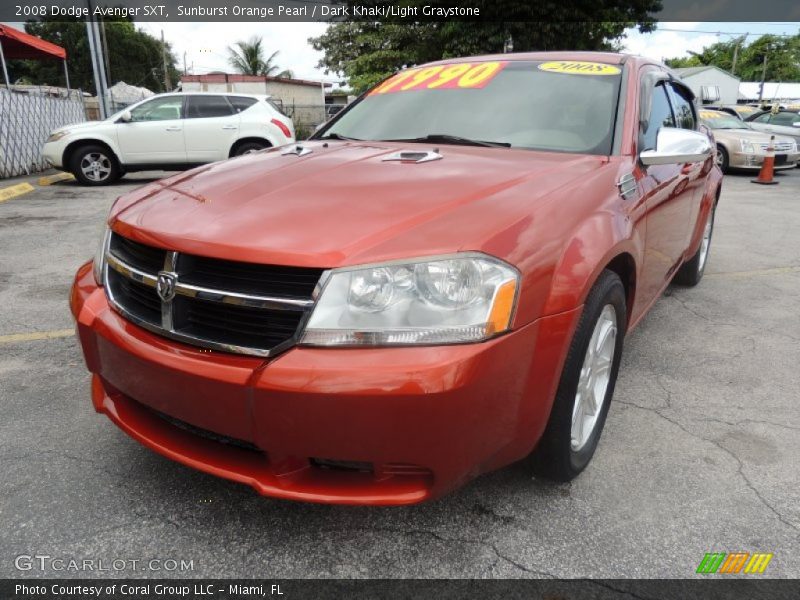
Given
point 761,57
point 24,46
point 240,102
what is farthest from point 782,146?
point 761,57

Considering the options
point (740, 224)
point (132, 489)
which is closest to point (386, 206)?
point (132, 489)

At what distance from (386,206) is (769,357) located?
268cm

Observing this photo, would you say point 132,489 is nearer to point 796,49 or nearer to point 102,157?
point 102,157

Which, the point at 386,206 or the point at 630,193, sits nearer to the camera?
the point at 386,206

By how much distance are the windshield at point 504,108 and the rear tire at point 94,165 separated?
881 cm

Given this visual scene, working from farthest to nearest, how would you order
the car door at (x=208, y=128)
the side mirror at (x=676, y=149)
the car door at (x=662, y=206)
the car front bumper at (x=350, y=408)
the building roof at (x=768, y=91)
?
the building roof at (x=768, y=91)
the car door at (x=208, y=128)
the car door at (x=662, y=206)
the side mirror at (x=676, y=149)
the car front bumper at (x=350, y=408)

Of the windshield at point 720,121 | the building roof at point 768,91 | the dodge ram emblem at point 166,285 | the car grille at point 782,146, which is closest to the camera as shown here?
the dodge ram emblem at point 166,285

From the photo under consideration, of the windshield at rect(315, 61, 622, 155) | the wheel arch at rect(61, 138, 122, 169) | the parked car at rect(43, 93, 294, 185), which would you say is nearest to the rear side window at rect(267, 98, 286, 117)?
the parked car at rect(43, 93, 294, 185)

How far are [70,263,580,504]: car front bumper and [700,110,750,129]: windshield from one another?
13560 mm

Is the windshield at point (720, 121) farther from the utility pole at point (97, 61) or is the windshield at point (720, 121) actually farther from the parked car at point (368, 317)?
the utility pole at point (97, 61)

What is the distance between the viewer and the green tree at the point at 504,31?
18531 millimetres

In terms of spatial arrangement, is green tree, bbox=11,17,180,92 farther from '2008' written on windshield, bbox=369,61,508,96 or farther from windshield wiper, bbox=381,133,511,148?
windshield wiper, bbox=381,133,511,148


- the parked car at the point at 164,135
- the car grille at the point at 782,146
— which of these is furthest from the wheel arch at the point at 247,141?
the car grille at the point at 782,146

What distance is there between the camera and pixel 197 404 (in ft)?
5.53
